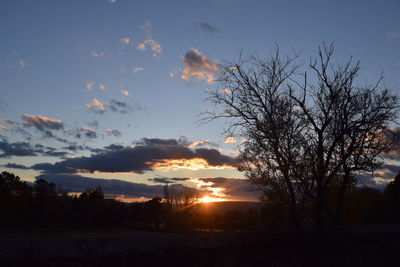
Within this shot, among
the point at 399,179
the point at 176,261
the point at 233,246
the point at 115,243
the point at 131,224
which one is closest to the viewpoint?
the point at 115,243

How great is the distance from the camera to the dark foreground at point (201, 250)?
20.7ft

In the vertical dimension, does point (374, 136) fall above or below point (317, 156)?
above

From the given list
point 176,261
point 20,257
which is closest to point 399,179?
point 176,261

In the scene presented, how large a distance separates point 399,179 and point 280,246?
1551 inches

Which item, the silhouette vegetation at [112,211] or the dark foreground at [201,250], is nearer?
the dark foreground at [201,250]

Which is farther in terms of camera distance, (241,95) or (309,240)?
(241,95)

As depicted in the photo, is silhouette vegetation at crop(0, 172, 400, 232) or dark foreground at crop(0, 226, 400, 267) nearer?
dark foreground at crop(0, 226, 400, 267)

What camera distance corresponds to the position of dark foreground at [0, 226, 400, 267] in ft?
20.7

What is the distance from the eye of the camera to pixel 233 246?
884 cm

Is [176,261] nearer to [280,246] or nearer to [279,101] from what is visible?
[280,246]

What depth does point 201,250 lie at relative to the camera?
8148 millimetres

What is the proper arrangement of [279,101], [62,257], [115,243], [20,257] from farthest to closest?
[279,101] < [115,243] < [62,257] < [20,257]

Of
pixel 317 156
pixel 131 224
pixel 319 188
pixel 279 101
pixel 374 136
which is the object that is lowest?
pixel 131 224

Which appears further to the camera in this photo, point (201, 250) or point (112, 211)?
point (112, 211)
